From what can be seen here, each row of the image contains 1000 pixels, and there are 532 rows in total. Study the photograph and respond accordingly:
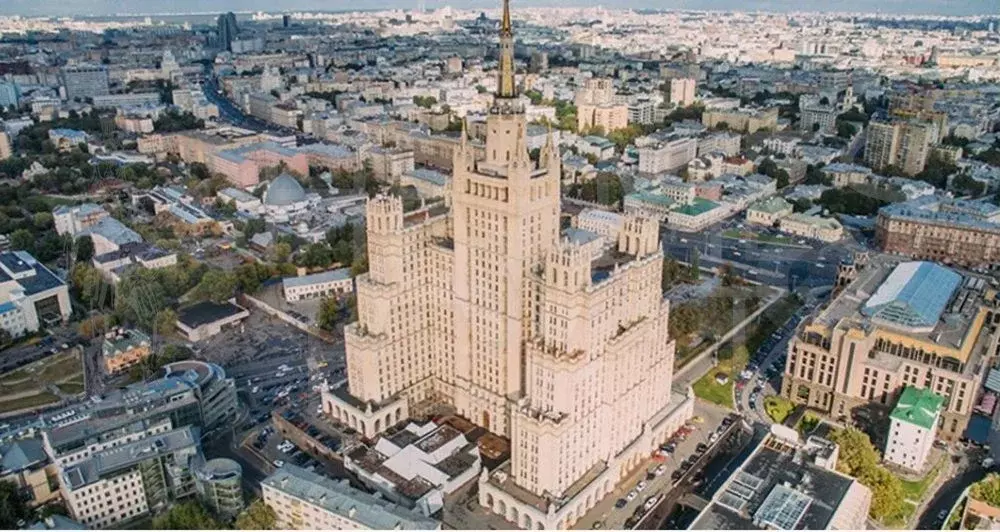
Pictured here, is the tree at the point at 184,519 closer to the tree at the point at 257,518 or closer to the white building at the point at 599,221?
the tree at the point at 257,518

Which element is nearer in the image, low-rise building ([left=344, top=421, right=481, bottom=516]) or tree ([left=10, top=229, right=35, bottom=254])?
low-rise building ([left=344, top=421, right=481, bottom=516])

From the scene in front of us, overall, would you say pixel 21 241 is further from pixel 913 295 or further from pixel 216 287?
pixel 913 295

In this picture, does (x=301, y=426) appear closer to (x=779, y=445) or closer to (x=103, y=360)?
(x=103, y=360)

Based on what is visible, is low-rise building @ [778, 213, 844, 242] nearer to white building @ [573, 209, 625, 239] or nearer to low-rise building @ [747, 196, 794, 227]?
low-rise building @ [747, 196, 794, 227]

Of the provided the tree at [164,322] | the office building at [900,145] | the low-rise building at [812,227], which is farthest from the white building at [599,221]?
the office building at [900,145]

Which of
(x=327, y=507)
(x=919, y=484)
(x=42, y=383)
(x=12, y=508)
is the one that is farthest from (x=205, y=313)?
Answer: (x=919, y=484)

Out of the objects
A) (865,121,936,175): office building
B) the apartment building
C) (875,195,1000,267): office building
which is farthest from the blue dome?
(865,121,936,175): office building
